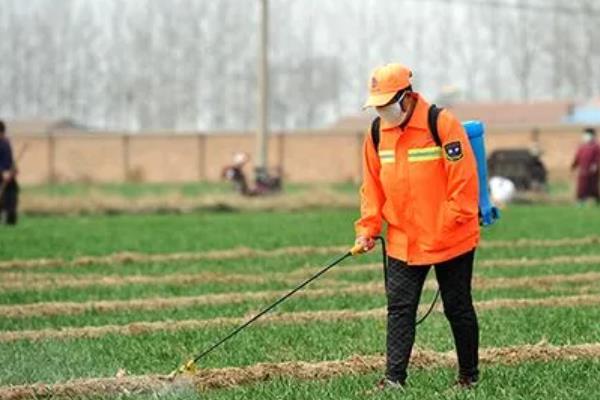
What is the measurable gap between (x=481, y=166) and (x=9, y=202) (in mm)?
15924

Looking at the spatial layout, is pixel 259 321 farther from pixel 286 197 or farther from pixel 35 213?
pixel 286 197

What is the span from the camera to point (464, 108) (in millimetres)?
71125

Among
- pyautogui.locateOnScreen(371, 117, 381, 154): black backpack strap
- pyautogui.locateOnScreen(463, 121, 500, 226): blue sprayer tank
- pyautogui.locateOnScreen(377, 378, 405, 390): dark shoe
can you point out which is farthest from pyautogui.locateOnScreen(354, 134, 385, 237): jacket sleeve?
pyautogui.locateOnScreen(377, 378, 405, 390): dark shoe

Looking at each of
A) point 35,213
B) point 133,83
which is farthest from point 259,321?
point 133,83

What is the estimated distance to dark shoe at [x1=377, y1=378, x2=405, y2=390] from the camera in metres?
6.23

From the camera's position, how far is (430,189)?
628cm

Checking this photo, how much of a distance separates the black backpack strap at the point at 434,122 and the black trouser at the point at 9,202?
606 inches

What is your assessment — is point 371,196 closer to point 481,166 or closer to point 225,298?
point 481,166

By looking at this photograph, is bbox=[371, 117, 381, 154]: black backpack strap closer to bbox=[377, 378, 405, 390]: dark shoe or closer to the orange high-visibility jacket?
the orange high-visibility jacket

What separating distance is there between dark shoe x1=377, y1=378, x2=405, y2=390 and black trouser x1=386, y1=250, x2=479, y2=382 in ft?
0.08

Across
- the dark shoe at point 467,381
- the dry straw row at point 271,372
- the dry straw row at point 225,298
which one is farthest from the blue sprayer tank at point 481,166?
the dry straw row at point 225,298

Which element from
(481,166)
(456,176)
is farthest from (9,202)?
(456,176)

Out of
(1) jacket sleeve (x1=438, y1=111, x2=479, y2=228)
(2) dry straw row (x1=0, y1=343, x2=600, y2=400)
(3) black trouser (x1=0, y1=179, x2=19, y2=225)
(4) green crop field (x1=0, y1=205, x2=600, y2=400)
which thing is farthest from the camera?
(3) black trouser (x1=0, y1=179, x2=19, y2=225)

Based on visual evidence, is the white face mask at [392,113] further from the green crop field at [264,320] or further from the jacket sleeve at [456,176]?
the green crop field at [264,320]
